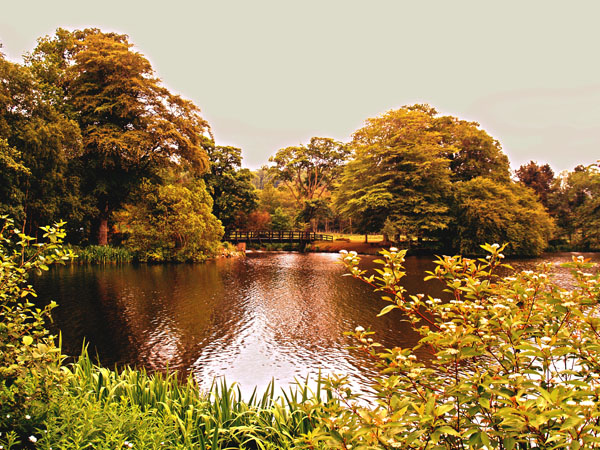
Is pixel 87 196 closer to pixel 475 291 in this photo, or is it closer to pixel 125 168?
pixel 125 168

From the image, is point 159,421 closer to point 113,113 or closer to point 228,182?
point 113,113

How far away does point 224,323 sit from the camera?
862cm

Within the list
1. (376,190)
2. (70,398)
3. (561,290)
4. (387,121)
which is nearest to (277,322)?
(70,398)

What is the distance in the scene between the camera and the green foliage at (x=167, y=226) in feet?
70.2

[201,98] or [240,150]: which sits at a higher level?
[201,98]

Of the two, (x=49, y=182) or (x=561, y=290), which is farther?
(x=49, y=182)

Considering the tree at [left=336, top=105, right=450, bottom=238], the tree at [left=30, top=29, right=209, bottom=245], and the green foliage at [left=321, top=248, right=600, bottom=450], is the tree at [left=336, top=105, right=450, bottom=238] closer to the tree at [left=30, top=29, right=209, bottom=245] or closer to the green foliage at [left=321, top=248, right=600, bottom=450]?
the tree at [left=30, top=29, right=209, bottom=245]

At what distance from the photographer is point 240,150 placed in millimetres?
36281

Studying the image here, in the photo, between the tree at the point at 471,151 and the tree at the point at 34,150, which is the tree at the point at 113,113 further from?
the tree at the point at 471,151

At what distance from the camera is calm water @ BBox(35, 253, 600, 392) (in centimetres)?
613

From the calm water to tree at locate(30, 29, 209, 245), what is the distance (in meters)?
8.58

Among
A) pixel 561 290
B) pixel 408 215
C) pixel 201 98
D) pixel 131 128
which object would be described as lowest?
pixel 561 290

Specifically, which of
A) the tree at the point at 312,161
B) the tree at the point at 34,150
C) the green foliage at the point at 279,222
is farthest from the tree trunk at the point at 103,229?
the tree at the point at 312,161

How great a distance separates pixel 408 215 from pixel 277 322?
23.3m
